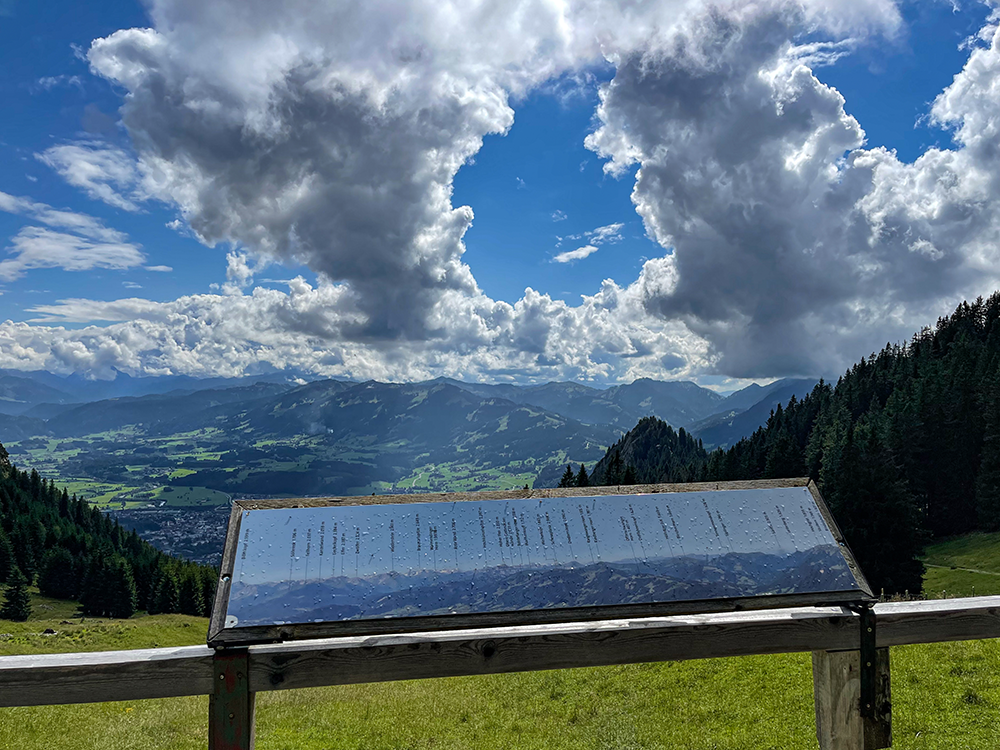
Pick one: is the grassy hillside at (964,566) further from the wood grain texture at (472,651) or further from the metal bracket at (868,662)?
the wood grain texture at (472,651)

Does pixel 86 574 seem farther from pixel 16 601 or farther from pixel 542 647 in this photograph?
pixel 542 647

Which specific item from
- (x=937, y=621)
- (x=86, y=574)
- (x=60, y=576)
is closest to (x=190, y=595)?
(x=86, y=574)

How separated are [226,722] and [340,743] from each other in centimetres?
856

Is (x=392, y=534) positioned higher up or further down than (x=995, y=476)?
higher up

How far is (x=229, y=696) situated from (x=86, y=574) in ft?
345

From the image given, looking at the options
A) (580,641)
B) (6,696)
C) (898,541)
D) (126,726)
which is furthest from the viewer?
(898,541)

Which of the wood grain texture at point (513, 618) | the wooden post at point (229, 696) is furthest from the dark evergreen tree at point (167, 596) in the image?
the wood grain texture at point (513, 618)

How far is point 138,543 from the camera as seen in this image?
4798 inches

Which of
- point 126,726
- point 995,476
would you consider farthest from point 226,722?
point 995,476

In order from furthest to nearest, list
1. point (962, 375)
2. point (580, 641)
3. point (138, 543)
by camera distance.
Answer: point (138, 543)
point (962, 375)
point (580, 641)

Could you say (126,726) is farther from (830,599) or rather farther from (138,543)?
(138,543)

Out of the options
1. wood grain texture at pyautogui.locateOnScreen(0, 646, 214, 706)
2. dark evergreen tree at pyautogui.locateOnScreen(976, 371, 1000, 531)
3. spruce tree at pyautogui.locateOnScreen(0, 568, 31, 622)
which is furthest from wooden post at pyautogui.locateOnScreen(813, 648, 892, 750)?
spruce tree at pyautogui.locateOnScreen(0, 568, 31, 622)

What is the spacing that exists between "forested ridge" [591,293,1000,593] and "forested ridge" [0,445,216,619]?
63024 mm

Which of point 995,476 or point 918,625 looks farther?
point 995,476
